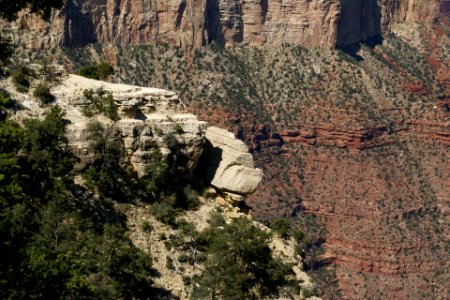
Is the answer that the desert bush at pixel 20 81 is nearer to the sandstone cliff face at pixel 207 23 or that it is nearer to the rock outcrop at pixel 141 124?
the rock outcrop at pixel 141 124

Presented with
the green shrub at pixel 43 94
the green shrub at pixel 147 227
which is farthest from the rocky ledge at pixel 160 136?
the green shrub at pixel 147 227

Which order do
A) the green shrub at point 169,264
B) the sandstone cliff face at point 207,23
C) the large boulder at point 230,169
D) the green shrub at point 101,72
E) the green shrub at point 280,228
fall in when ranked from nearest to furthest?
the green shrub at point 169,264 → the large boulder at point 230,169 → the green shrub at point 280,228 → the green shrub at point 101,72 → the sandstone cliff face at point 207,23

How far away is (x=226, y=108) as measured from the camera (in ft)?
446

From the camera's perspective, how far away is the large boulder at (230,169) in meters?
49.3

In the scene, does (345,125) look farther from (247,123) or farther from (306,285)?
(306,285)

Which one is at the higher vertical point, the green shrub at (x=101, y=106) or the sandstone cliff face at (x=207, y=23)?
the green shrub at (x=101, y=106)

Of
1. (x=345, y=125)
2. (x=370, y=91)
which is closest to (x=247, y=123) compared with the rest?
(x=345, y=125)

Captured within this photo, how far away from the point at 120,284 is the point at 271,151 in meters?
103

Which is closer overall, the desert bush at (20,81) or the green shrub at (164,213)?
the green shrub at (164,213)

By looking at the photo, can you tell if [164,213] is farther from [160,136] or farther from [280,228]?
[280,228]

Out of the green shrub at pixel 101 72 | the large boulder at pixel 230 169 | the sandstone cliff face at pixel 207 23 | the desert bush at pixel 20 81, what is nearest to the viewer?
the desert bush at pixel 20 81

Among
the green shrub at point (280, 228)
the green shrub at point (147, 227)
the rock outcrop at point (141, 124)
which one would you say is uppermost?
the rock outcrop at point (141, 124)

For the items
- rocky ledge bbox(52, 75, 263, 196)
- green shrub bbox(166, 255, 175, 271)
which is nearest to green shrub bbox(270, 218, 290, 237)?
rocky ledge bbox(52, 75, 263, 196)

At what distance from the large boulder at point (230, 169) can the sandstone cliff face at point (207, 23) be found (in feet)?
263
